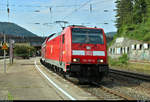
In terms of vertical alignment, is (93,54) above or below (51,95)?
above

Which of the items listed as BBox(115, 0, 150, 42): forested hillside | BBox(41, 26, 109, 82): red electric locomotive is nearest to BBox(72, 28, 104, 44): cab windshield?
BBox(41, 26, 109, 82): red electric locomotive

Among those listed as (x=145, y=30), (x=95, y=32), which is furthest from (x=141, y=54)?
(x=95, y=32)

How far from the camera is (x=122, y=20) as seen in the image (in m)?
82.9

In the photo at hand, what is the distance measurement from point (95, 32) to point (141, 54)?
3563 centimetres

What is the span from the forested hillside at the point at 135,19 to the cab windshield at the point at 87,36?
36999mm

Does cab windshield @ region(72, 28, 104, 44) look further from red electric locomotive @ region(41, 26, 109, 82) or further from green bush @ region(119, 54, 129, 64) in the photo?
green bush @ region(119, 54, 129, 64)

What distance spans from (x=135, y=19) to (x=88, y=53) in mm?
61740

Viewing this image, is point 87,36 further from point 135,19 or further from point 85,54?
point 135,19

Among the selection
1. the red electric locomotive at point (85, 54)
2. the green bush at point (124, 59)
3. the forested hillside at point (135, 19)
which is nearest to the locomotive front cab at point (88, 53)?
the red electric locomotive at point (85, 54)

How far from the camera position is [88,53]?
12609 mm

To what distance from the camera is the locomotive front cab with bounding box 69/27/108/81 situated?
12391 millimetres

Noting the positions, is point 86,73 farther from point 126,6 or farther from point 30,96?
point 126,6

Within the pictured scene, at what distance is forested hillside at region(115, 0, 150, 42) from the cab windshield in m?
37.0

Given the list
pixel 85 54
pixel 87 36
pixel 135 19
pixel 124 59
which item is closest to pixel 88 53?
pixel 85 54
